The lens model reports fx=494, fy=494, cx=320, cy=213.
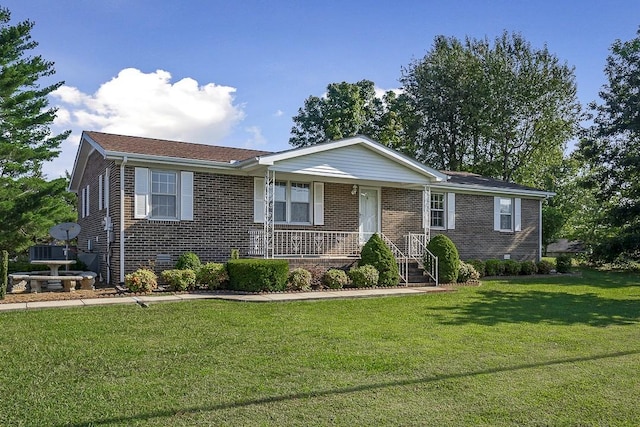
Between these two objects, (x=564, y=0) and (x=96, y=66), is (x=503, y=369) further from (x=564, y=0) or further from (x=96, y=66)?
(x=96, y=66)

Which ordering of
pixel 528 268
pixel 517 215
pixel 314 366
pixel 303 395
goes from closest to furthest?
1. pixel 303 395
2. pixel 314 366
3. pixel 528 268
4. pixel 517 215

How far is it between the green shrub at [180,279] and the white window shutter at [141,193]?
7.83ft

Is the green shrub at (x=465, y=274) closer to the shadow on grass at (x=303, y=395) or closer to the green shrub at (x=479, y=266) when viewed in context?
the green shrub at (x=479, y=266)

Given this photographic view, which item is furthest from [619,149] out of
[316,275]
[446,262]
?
[316,275]

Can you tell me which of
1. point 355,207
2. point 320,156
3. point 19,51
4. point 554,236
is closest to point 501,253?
point 355,207

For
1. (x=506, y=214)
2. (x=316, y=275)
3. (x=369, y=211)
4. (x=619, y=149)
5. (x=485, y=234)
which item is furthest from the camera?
(x=619, y=149)

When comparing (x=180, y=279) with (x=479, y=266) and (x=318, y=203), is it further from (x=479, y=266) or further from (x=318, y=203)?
(x=479, y=266)

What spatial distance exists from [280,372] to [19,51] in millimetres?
18424

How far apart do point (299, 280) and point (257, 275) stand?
3.74 feet

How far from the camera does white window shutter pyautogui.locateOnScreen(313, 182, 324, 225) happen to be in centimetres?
1576

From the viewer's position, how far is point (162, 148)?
14.4 m

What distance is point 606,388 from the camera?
16.3ft

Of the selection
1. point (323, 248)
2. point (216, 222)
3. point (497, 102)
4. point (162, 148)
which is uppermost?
point (497, 102)

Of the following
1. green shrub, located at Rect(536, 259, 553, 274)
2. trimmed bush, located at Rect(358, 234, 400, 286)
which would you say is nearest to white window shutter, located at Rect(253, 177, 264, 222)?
trimmed bush, located at Rect(358, 234, 400, 286)
